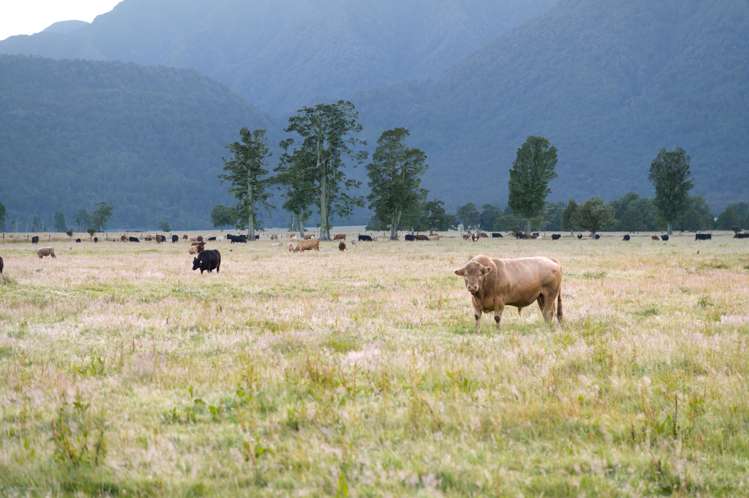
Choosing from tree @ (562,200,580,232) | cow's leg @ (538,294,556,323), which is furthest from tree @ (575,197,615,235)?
cow's leg @ (538,294,556,323)

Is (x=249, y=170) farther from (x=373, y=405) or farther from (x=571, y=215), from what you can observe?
(x=373, y=405)

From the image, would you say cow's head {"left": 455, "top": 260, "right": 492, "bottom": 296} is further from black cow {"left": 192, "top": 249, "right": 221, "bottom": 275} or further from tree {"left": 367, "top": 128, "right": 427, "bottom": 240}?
tree {"left": 367, "top": 128, "right": 427, "bottom": 240}

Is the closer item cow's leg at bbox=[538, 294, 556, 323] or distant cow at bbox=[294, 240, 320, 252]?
cow's leg at bbox=[538, 294, 556, 323]

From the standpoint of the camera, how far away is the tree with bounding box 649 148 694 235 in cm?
12569

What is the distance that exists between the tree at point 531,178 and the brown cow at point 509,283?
105 meters

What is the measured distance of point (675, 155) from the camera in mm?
128250

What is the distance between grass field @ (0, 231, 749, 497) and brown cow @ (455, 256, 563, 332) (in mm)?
586

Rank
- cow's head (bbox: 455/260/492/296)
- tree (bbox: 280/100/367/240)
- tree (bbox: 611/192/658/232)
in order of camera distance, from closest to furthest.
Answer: cow's head (bbox: 455/260/492/296) → tree (bbox: 280/100/367/240) → tree (bbox: 611/192/658/232)

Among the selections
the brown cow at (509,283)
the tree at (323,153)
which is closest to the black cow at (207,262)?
the brown cow at (509,283)

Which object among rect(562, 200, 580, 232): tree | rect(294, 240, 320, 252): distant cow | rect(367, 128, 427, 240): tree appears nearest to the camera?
rect(294, 240, 320, 252): distant cow

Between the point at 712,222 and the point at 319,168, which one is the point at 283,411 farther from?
the point at 712,222

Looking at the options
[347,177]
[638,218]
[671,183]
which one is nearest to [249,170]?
[347,177]

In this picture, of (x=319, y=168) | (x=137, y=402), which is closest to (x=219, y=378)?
(x=137, y=402)

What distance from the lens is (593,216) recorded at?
123438mm
